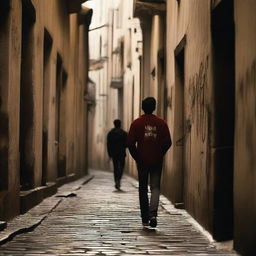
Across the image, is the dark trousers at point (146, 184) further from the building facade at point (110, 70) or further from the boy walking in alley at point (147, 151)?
the building facade at point (110, 70)

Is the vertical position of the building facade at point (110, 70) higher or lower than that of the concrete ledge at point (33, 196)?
higher

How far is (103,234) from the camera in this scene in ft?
25.9

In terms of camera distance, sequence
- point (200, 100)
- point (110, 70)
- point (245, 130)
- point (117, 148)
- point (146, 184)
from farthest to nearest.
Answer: point (110, 70) < point (117, 148) < point (200, 100) < point (146, 184) < point (245, 130)

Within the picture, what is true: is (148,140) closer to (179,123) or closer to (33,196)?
(33,196)

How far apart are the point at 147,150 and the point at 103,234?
1.46m

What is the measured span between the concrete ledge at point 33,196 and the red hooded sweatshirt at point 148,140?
206cm

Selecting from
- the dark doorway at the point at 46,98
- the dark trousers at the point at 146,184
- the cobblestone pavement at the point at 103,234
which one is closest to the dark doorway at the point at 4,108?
the cobblestone pavement at the point at 103,234

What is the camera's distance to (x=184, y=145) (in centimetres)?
1173

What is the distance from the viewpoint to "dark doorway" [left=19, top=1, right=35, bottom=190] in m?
11.2

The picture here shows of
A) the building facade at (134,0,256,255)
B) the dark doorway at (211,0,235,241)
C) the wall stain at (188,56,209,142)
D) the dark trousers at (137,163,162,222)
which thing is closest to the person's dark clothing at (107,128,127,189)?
the building facade at (134,0,256,255)

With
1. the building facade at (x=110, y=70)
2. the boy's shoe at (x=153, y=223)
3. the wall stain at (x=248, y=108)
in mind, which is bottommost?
the boy's shoe at (x=153, y=223)

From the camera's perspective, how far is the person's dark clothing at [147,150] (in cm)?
880

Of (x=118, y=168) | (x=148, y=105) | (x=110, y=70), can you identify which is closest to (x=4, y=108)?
(x=148, y=105)

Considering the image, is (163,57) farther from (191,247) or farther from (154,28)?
(191,247)
